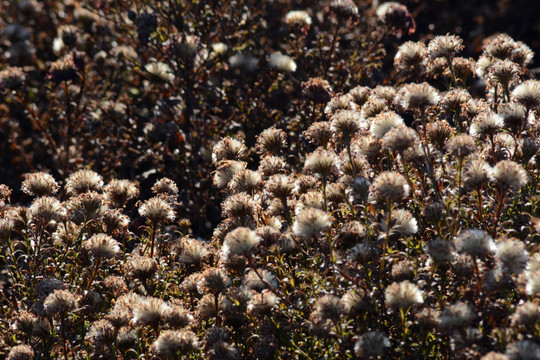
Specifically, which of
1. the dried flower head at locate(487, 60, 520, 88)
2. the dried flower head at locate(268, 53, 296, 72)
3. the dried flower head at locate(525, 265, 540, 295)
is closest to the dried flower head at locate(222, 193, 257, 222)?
the dried flower head at locate(525, 265, 540, 295)

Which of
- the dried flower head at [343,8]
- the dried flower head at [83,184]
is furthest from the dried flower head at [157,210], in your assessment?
the dried flower head at [343,8]

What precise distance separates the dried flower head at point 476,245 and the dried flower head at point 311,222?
498mm

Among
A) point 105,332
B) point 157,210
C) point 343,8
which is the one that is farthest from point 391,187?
point 343,8

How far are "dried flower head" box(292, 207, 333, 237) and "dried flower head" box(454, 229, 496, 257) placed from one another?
498 millimetres

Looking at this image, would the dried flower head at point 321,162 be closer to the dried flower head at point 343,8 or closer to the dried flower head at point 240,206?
the dried flower head at point 240,206

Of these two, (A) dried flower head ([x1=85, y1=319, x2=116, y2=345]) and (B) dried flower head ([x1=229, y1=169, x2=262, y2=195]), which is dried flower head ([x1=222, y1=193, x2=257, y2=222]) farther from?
(A) dried flower head ([x1=85, y1=319, x2=116, y2=345])

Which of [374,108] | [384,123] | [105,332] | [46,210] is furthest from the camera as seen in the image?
[374,108]

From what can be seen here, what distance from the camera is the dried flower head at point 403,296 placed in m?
2.17

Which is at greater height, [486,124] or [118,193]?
[486,124]

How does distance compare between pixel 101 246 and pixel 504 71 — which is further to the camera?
pixel 504 71

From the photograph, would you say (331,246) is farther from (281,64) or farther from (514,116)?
(281,64)

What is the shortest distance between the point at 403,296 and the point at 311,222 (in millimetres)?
438

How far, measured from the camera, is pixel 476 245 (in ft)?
6.99

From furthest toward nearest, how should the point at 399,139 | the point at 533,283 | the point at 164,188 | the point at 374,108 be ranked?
the point at 164,188 < the point at 374,108 < the point at 399,139 < the point at 533,283
